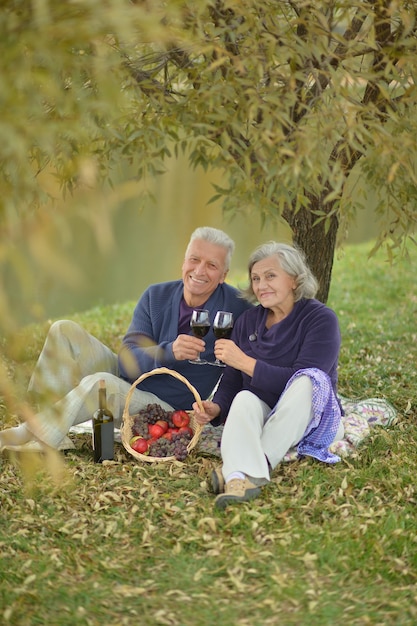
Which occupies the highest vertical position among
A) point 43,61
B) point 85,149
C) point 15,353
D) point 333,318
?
point 43,61

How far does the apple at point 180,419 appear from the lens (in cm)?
420

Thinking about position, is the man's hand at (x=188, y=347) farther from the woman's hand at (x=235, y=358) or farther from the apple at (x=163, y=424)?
the apple at (x=163, y=424)

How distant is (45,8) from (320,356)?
207cm

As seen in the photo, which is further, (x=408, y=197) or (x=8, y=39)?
(x=408, y=197)

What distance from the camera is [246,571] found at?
9.83 ft

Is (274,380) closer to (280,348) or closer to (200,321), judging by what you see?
(280,348)

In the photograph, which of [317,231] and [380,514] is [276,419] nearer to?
[380,514]

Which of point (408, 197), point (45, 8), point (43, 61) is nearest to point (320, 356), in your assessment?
point (408, 197)

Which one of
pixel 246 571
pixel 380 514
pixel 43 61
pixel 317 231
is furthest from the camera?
pixel 317 231

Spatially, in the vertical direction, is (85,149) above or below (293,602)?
above

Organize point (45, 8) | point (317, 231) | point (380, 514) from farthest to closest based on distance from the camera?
point (317, 231) < point (380, 514) < point (45, 8)

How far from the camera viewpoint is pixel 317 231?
4.94 metres

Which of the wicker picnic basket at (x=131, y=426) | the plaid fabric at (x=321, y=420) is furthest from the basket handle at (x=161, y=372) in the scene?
the plaid fabric at (x=321, y=420)

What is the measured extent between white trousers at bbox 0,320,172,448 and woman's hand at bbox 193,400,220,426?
40 centimetres
